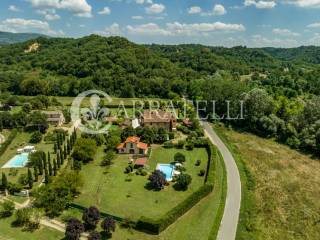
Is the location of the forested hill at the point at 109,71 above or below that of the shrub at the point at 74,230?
above

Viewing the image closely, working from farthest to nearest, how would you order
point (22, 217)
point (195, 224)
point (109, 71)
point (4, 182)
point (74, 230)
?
point (109, 71) < point (4, 182) < point (195, 224) < point (22, 217) < point (74, 230)

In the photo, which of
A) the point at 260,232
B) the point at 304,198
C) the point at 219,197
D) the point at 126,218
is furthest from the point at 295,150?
the point at 126,218

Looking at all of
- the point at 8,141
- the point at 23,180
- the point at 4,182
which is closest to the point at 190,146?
the point at 23,180

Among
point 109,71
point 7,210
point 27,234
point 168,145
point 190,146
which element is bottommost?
point 27,234

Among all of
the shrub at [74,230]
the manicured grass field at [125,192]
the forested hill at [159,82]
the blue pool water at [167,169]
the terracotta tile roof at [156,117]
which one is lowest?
the manicured grass field at [125,192]

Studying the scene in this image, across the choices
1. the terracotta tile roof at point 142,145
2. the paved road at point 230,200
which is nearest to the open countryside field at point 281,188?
the paved road at point 230,200

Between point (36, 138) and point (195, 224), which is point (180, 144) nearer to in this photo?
point (195, 224)

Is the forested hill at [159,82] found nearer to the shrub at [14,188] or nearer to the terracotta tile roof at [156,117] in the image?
the terracotta tile roof at [156,117]
